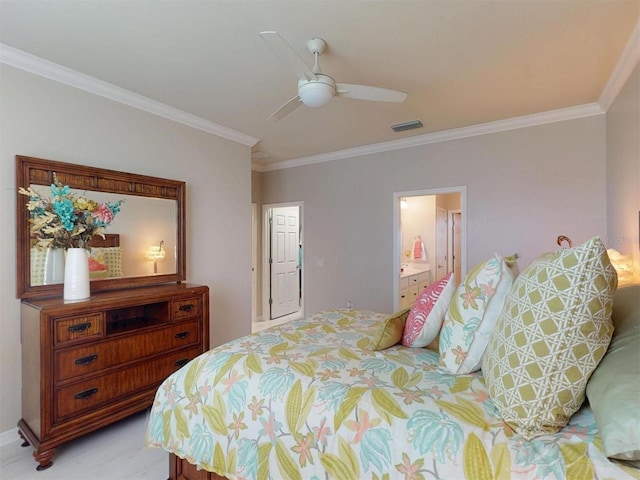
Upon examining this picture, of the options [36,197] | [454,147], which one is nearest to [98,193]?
[36,197]

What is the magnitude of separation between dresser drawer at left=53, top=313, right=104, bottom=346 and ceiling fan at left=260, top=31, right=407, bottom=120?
1.90 meters

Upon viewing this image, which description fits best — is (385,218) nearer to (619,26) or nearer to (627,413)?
(619,26)

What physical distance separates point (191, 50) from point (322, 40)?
0.89 m

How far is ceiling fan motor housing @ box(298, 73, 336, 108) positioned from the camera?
6.24 ft

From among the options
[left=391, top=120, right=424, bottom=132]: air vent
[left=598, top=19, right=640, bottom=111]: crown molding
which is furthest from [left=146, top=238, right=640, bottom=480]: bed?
[left=391, top=120, right=424, bottom=132]: air vent

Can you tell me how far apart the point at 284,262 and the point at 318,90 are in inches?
167

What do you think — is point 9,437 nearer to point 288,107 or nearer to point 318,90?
point 288,107

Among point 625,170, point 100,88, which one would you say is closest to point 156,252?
point 100,88

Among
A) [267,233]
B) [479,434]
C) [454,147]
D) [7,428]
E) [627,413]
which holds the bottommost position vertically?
[7,428]

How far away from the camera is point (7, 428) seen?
2176 mm

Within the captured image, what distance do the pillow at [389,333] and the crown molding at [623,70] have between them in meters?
2.25

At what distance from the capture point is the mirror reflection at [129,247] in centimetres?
229

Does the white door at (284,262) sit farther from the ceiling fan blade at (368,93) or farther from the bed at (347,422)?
the bed at (347,422)

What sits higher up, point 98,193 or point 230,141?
point 230,141
